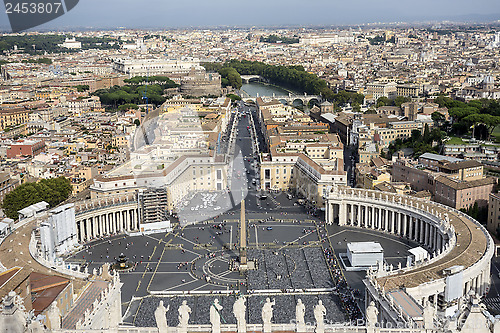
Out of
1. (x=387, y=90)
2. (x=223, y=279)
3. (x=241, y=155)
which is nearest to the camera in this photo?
(x=223, y=279)

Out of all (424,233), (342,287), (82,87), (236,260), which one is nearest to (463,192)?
(424,233)

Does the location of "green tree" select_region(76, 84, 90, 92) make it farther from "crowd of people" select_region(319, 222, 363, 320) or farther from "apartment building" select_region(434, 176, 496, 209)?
"crowd of people" select_region(319, 222, 363, 320)

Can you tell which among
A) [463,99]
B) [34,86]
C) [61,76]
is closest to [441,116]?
[463,99]

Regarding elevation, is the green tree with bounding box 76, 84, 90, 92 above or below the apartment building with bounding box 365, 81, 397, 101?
above

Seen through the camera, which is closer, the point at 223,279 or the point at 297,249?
the point at 223,279

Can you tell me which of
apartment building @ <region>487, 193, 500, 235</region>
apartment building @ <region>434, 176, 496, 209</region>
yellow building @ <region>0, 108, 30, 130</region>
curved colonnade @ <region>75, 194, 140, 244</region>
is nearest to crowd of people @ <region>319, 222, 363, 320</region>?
apartment building @ <region>434, 176, 496, 209</region>

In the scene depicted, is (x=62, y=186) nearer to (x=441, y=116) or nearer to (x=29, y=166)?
(x=29, y=166)

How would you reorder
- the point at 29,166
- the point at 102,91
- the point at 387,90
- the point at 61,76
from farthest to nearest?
the point at 61,76 < the point at 102,91 < the point at 387,90 < the point at 29,166
